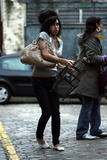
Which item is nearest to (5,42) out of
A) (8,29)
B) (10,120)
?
(8,29)

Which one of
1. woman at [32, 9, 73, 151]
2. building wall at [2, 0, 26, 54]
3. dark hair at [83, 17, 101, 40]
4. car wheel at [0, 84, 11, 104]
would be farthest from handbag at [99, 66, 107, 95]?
building wall at [2, 0, 26, 54]

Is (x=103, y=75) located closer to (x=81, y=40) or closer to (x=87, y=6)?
(x=81, y=40)

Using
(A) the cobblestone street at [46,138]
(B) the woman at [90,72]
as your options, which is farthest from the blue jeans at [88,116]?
(A) the cobblestone street at [46,138]

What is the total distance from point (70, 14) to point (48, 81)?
51.7 ft

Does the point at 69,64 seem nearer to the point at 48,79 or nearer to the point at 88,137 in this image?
the point at 48,79

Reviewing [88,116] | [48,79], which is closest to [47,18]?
[48,79]

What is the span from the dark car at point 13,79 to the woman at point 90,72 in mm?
6214

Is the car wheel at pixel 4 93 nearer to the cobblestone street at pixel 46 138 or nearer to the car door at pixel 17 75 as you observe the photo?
the car door at pixel 17 75

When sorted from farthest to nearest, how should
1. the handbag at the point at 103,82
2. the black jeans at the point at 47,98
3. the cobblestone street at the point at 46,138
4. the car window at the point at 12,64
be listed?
the car window at the point at 12,64, the handbag at the point at 103,82, the black jeans at the point at 47,98, the cobblestone street at the point at 46,138

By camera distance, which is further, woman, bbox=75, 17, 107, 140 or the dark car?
the dark car

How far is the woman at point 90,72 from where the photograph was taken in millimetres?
7457

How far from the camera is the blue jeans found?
7.75 metres

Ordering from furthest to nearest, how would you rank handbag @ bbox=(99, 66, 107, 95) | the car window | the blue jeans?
the car window
the blue jeans
handbag @ bbox=(99, 66, 107, 95)

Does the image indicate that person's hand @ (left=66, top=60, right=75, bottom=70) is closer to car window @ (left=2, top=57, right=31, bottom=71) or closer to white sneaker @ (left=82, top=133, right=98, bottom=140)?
white sneaker @ (left=82, top=133, right=98, bottom=140)
